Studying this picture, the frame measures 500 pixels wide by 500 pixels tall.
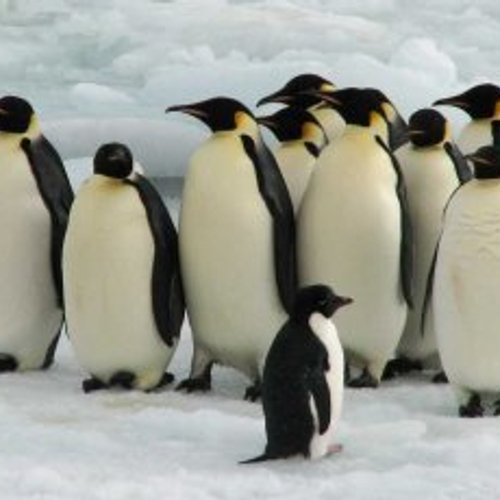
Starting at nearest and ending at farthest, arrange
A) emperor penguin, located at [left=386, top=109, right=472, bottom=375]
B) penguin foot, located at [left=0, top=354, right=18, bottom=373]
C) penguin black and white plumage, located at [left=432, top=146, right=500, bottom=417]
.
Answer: penguin black and white plumage, located at [left=432, top=146, right=500, bottom=417] < emperor penguin, located at [left=386, top=109, right=472, bottom=375] < penguin foot, located at [left=0, top=354, right=18, bottom=373]

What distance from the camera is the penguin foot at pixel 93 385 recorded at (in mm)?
5012

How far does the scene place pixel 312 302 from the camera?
405 cm

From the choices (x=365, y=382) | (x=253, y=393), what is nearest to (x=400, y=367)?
(x=365, y=382)

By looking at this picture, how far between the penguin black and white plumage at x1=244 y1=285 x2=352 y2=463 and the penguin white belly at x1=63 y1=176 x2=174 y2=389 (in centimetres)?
96

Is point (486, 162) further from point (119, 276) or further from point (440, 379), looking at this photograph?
point (119, 276)

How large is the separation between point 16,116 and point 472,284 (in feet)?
5.66

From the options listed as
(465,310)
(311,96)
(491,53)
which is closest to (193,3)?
(491,53)

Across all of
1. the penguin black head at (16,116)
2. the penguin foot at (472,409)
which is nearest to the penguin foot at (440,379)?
the penguin foot at (472,409)

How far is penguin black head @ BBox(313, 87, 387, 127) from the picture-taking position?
5.14 meters

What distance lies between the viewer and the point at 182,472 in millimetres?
3795

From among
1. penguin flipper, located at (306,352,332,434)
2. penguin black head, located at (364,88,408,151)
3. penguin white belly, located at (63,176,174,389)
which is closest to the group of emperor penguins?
penguin white belly, located at (63,176,174,389)

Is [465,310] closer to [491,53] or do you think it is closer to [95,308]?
[95,308]

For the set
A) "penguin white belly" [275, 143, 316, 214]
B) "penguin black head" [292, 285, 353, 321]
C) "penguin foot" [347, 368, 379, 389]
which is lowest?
"penguin foot" [347, 368, 379, 389]

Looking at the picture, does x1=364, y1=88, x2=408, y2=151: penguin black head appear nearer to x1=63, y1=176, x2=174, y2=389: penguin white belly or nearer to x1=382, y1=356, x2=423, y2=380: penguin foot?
x1=382, y1=356, x2=423, y2=380: penguin foot
